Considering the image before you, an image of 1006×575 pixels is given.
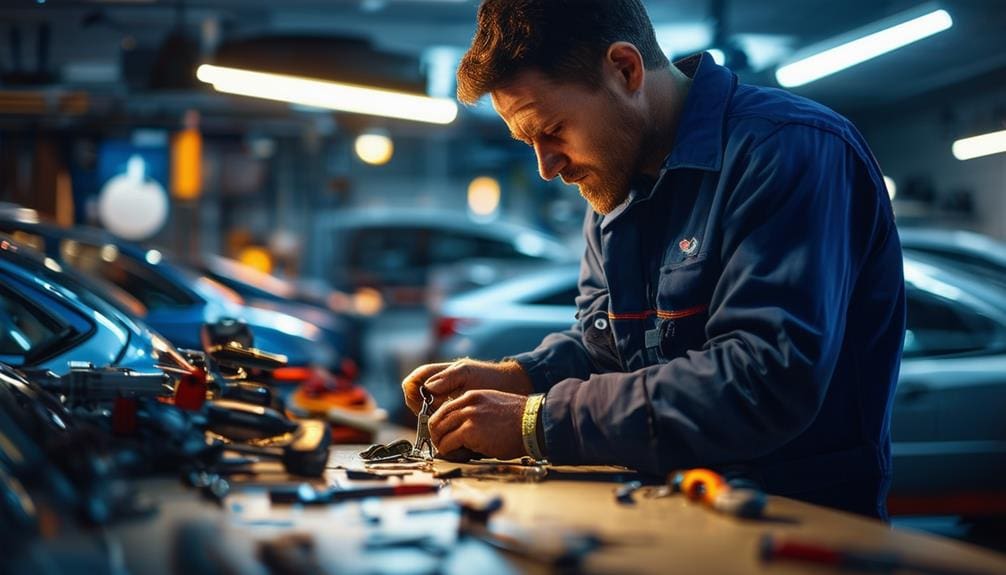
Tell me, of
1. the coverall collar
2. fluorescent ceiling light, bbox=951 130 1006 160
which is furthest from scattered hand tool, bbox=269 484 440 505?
fluorescent ceiling light, bbox=951 130 1006 160

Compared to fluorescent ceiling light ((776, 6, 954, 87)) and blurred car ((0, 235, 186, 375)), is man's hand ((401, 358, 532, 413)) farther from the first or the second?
fluorescent ceiling light ((776, 6, 954, 87))

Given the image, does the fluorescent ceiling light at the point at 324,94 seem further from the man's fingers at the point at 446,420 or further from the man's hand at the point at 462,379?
the man's fingers at the point at 446,420

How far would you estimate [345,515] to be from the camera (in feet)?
4.56

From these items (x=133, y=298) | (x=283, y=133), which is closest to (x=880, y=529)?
(x=133, y=298)

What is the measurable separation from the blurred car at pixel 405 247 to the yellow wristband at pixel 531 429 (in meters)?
13.2

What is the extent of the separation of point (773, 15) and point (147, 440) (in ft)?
27.7

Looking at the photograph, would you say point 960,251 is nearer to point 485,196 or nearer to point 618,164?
point 618,164

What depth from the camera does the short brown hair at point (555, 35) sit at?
1.87 m

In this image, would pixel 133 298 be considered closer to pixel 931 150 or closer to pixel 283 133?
pixel 283 133

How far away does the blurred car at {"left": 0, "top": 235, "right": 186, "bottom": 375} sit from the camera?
226 centimetres

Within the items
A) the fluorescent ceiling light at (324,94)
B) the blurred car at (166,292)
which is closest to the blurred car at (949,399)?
the fluorescent ceiling light at (324,94)

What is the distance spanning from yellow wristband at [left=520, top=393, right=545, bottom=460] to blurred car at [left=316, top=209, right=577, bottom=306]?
13.2 m

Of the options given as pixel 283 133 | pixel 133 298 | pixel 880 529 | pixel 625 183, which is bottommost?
pixel 880 529

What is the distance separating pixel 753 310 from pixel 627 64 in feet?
1.78
